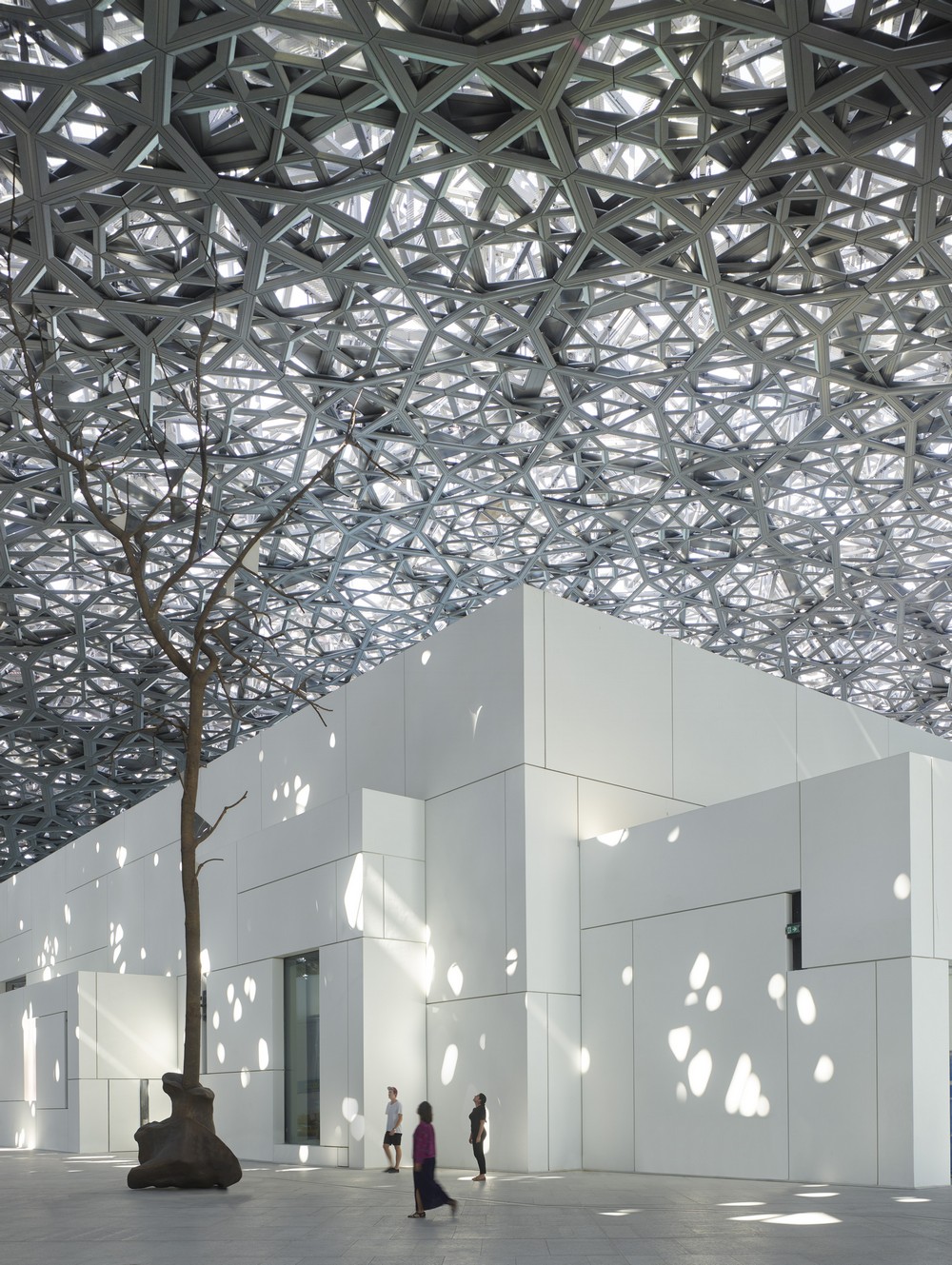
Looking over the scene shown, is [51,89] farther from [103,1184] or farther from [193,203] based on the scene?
[103,1184]

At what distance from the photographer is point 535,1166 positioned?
56.2 feet

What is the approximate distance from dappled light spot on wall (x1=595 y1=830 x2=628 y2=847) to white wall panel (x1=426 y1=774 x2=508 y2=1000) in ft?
5.24

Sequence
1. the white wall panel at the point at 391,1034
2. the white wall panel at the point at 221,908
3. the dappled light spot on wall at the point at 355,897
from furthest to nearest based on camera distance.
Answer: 1. the white wall panel at the point at 221,908
2. the dappled light spot on wall at the point at 355,897
3. the white wall panel at the point at 391,1034

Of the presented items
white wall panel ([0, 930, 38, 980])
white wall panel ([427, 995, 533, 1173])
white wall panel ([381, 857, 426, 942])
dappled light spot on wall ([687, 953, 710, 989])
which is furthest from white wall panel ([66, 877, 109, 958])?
dappled light spot on wall ([687, 953, 710, 989])

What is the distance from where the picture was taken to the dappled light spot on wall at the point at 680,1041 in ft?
54.5

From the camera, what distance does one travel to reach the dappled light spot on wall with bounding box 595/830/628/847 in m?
18.5

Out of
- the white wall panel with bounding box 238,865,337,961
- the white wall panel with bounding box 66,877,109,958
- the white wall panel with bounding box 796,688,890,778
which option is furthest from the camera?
the white wall panel with bounding box 66,877,109,958

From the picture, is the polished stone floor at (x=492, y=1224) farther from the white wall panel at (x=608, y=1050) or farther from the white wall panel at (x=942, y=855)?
the white wall panel at (x=942, y=855)

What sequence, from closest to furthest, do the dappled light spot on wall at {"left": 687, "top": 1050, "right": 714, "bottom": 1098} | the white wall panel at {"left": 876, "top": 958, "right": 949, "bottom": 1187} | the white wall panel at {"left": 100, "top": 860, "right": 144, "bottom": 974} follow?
the white wall panel at {"left": 876, "top": 958, "right": 949, "bottom": 1187}, the dappled light spot on wall at {"left": 687, "top": 1050, "right": 714, "bottom": 1098}, the white wall panel at {"left": 100, "top": 860, "right": 144, "bottom": 974}

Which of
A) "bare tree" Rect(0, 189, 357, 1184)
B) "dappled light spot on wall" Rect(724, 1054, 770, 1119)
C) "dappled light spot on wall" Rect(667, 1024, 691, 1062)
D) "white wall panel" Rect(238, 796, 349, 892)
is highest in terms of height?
"bare tree" Rect(0, 189, 357, 1184)

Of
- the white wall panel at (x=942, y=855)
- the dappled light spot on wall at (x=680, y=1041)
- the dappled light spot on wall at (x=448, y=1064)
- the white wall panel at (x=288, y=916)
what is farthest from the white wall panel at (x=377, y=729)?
the white wall panel at (x=942, y=855)

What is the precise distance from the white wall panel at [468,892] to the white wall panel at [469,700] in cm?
53

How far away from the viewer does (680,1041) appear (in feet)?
55.0

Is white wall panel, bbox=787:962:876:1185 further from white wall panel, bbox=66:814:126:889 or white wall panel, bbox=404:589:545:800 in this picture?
white wall panel, bbox=66:814:126:889
